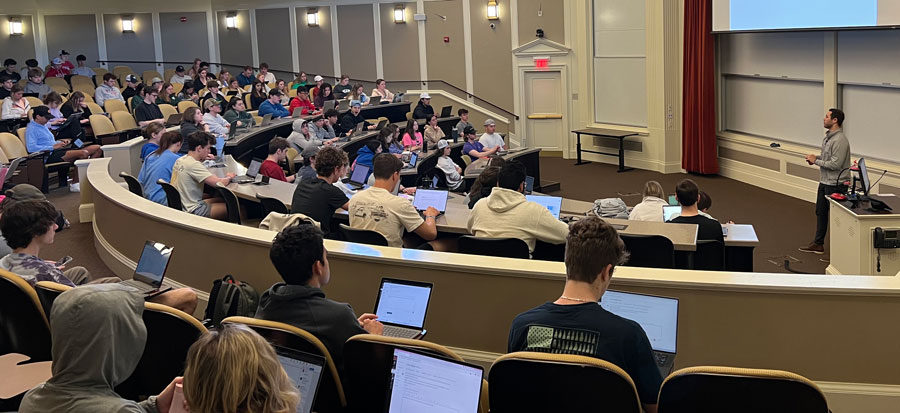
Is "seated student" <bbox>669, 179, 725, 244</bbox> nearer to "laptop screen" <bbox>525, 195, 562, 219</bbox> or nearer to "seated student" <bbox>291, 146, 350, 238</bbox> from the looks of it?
"laptop screen" <bbox>525, 195, 562, 219</bbox>

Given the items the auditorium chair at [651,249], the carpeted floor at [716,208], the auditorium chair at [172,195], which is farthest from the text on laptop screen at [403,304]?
the carpeted floor at [716,208]

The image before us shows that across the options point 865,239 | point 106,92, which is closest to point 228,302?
point 865,239

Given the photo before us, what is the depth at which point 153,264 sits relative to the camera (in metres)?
4.65

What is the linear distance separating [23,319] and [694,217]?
4058mm

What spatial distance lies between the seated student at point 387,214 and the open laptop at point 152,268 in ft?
4.30

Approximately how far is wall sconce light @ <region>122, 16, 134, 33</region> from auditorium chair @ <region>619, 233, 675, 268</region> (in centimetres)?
1757

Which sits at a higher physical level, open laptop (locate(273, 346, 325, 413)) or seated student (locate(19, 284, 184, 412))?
seated student (locate(19, 284, 184, 412))

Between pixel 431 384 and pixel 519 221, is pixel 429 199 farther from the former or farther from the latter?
pixel 431 384

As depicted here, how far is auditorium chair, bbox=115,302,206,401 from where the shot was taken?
332 centimetres

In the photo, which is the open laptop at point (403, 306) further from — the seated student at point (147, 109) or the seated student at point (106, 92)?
the seated student at point (106, 92)

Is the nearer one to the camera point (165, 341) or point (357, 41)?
point (165, 341)

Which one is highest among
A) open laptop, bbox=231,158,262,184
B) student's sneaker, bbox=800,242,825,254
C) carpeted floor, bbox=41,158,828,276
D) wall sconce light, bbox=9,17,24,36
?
wall sconce light, bbox=9,17,24,36


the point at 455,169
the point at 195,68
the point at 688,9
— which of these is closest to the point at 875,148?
the point at 688,9

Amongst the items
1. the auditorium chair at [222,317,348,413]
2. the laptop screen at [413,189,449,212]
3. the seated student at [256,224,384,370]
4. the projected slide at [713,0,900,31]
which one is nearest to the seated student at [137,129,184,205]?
the laptop screen at [413,189,449,212]
